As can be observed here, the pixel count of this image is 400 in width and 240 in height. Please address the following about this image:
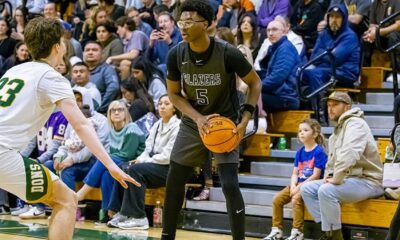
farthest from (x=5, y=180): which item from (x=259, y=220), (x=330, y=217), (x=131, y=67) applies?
(x=131, y=67)

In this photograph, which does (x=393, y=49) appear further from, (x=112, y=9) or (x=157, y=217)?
(x=112, y=9)

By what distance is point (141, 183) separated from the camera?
8.84m

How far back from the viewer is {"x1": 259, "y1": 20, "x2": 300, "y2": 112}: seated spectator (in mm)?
9680

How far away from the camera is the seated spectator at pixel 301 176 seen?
25.6ft

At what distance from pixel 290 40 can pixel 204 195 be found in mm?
2617

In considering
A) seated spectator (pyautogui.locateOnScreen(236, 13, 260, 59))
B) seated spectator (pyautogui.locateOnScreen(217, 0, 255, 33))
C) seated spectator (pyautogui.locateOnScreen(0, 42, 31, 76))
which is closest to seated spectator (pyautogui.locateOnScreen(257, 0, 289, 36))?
seated spectator (pyautogui.locateOnScreen(217, 0, 255, 33))

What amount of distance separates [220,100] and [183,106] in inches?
11.2

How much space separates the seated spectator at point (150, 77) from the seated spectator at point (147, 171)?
4.34ft

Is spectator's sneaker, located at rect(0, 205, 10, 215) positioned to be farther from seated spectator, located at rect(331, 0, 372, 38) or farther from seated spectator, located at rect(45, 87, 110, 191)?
seated spectator, located at rect(331, 0, 372, 38)

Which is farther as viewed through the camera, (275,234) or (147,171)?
(147,171)

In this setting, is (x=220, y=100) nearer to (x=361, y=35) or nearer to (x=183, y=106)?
(x=183, y=106)

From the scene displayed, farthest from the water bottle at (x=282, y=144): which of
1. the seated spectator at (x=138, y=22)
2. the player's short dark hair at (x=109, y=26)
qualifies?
the player's short dark hair at (x=109, y=26)

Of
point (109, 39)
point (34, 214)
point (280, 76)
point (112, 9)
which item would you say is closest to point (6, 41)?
point (112, 9)

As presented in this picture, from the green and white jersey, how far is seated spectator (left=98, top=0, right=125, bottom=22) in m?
8.74
